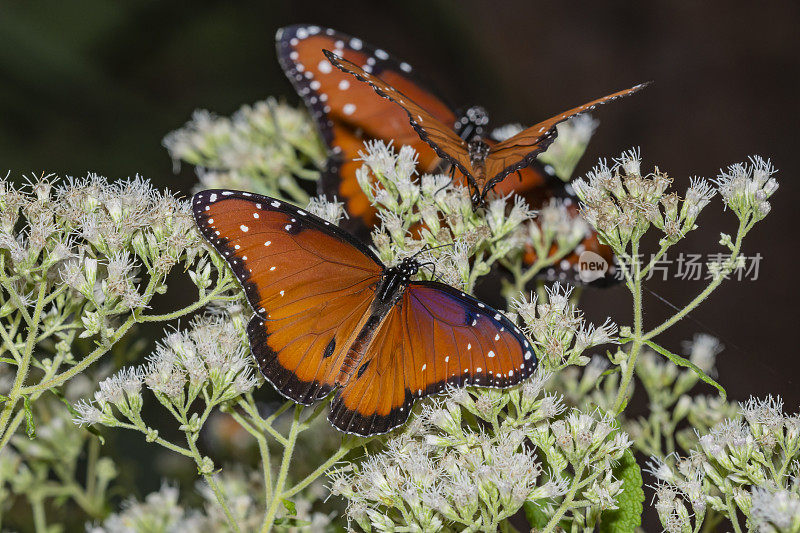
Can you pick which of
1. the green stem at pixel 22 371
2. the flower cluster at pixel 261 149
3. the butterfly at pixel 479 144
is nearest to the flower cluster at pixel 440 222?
the butterfly at pixel 479 144

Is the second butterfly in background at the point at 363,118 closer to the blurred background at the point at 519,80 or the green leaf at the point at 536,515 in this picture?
the green leaf at the point at 536,515

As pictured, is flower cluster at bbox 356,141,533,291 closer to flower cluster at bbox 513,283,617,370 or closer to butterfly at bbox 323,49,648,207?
butterfly at bbox 323,49,648,207

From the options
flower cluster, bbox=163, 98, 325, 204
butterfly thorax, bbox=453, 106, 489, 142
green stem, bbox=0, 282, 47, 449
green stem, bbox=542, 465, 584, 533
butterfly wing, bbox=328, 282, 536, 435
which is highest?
flower cluster, bbox=163, 98, 325, 204

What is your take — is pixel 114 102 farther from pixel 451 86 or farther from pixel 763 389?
pixel 763 389

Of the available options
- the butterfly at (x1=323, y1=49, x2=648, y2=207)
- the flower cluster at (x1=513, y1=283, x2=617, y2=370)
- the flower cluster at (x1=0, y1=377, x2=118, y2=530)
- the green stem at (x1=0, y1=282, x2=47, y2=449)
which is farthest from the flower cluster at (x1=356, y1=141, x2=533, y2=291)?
the flower cluster at (x1=0, y1=377, x2=118, y2=530)

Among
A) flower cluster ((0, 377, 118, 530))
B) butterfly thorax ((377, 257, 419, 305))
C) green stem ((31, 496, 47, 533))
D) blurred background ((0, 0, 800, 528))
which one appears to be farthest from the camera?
blurred background ((0, 0, 800, 528))

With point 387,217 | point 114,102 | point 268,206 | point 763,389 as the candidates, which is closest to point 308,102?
point 387,217

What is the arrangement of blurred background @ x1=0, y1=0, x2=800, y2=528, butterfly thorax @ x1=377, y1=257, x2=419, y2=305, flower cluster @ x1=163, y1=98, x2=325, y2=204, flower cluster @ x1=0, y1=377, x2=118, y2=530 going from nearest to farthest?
1. butterfly thorax @ x1=377, y1=257, x2=419, y2=305
2. flower cluster @ x1=0, y1=377, x2=118, y2=530
3. flower cluster @ x1=163, y1=98, x2=325, y2=204
4. blurred background @ x1=0, y1=0, x2=800, y2=528

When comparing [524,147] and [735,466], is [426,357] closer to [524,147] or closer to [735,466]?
[524,147]
